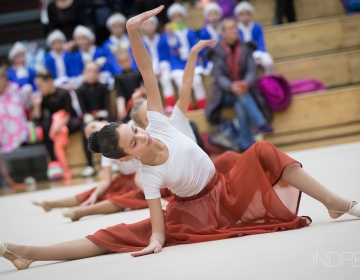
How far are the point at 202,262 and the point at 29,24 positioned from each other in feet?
24.4

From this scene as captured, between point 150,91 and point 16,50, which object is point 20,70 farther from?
point 150,91

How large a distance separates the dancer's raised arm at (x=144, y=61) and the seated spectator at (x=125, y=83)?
420cm

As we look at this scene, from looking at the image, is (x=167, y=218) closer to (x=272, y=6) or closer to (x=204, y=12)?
(x=204, y=12)

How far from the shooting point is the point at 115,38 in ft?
24.6

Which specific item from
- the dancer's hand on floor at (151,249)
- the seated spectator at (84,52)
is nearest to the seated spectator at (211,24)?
the seated spectator at (84,52)

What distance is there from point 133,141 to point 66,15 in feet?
20.6

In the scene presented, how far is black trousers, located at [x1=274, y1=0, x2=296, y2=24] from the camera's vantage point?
24.6 ft

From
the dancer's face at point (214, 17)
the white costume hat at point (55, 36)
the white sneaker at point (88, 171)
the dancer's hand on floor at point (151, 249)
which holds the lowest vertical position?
the white sneaker at point (88, 171)

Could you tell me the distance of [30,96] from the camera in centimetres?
745

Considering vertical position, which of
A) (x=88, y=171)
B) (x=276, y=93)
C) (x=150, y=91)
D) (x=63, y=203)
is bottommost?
(x=88, y=171)

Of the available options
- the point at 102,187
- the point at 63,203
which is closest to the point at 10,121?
the point at 63,203

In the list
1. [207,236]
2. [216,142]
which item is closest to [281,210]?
[207,236]

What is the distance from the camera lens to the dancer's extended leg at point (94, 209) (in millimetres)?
3683

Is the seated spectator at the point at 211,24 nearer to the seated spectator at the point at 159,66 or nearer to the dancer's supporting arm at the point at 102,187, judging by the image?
the seated spectator at the point at 159,66
